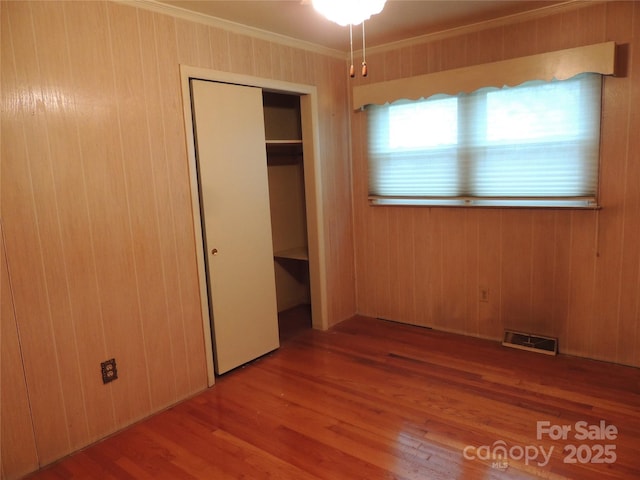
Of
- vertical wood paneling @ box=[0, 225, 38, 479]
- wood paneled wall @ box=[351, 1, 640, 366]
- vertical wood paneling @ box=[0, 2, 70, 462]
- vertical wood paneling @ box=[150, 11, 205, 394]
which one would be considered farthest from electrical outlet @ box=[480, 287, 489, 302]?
vertical wood paneling @ box=[0, 225, 38, 479]

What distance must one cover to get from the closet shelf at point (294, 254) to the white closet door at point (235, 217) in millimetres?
670

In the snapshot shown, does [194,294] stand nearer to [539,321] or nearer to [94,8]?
[94,8]

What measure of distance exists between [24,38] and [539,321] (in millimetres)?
3741

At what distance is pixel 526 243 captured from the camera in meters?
3.46

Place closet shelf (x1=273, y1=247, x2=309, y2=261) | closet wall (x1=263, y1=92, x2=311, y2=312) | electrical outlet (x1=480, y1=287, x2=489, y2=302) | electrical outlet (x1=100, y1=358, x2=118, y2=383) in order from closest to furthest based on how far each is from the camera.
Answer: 1. electrical outlet (x1=100, y1=358, x2=118, y2=383)
2. electrical outlet (x1=480, y1=287, x2=489, y2=302)
3. closet shelf (x1=273, y1=247, x2=309, y2=261)
4. closet wall (x1=263, y1=92, x2=311, y2=312)

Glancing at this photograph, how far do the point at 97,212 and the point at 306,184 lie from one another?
6.22 feet

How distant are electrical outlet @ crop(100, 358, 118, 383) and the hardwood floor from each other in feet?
1.11

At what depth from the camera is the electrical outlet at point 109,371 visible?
2.59m

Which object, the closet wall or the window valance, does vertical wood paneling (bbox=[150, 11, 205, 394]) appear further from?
the window valance

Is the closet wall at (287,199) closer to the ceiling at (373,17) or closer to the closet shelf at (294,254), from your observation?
the closet shelf at (294,254)

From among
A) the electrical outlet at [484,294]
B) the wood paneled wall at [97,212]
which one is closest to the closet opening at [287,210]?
the wood paneled wall at [97,212]

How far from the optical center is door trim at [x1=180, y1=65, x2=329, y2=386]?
9.66ft

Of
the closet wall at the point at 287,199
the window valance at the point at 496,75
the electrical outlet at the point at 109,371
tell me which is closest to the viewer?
the electrical outlet at the point at 109,371

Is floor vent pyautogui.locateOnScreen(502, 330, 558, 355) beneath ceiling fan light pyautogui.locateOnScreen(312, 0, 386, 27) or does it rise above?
beneath
